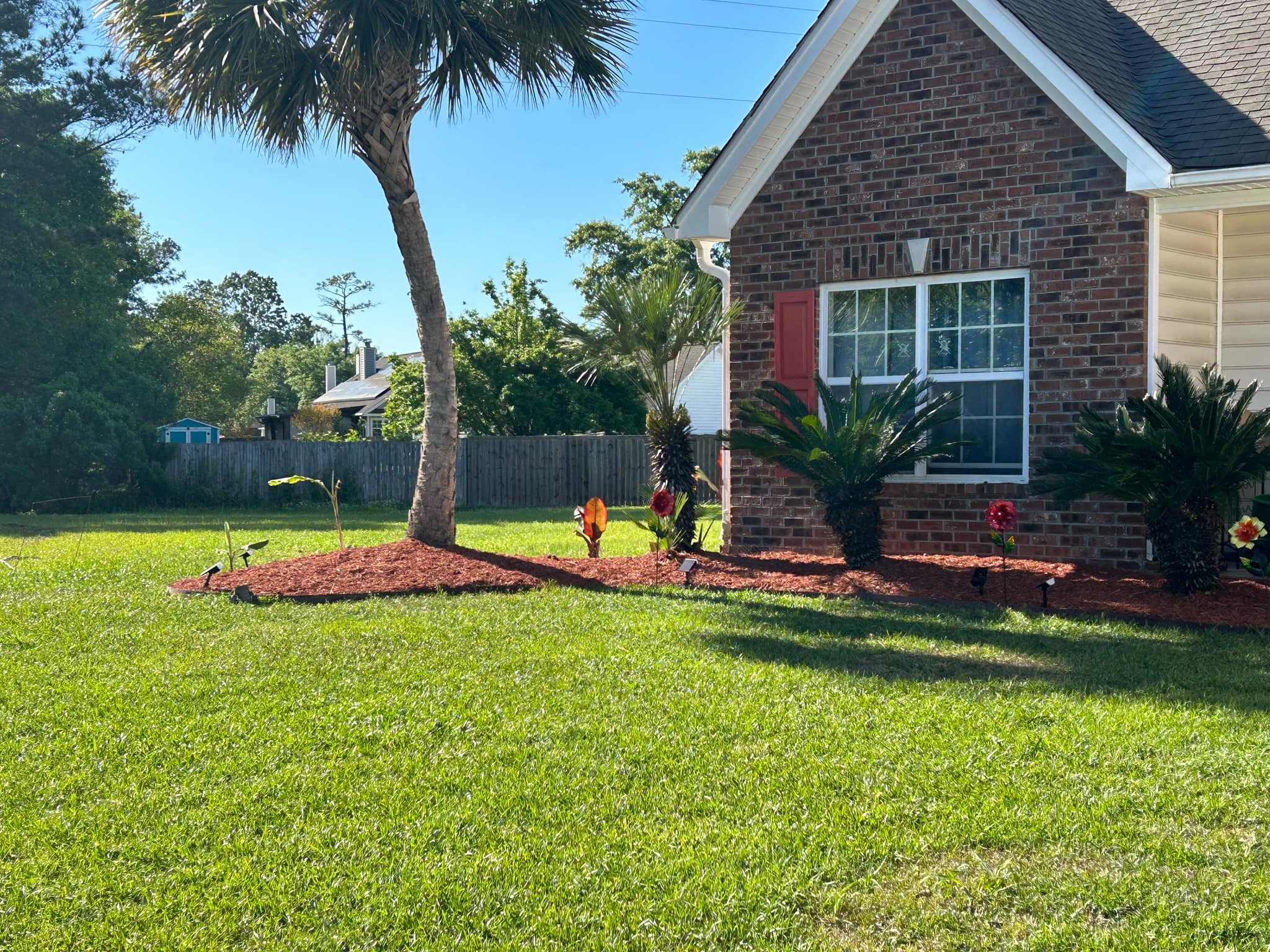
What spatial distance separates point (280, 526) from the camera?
20.2 metres

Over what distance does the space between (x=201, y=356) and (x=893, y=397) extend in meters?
54.1

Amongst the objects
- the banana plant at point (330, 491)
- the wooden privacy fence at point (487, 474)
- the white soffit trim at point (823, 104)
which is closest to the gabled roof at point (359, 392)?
the wooden privacy fence at point (487, 474)

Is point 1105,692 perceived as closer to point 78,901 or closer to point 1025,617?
point 1025,617

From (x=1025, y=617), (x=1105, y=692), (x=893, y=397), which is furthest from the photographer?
(x=893, y=397)

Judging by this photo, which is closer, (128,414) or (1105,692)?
(1105,692)

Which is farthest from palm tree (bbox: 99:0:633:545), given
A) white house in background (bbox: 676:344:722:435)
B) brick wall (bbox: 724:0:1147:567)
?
white house in background (bbox: 676:344:722:435)

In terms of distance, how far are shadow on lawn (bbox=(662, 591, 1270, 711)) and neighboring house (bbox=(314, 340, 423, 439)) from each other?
43545 mm

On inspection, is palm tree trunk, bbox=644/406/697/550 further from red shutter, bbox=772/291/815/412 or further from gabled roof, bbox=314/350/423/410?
gabled roof, bbox=314/350/423/410

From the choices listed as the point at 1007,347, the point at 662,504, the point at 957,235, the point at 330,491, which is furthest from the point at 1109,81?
the point at 330,491

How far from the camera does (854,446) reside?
9812mm

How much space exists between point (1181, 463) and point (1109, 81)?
3.93 meters

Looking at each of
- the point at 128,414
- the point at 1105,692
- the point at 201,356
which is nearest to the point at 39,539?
the point at 128,414

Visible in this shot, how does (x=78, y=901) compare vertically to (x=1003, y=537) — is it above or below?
below

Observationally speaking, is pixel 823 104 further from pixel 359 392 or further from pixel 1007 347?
pixel 359 392
